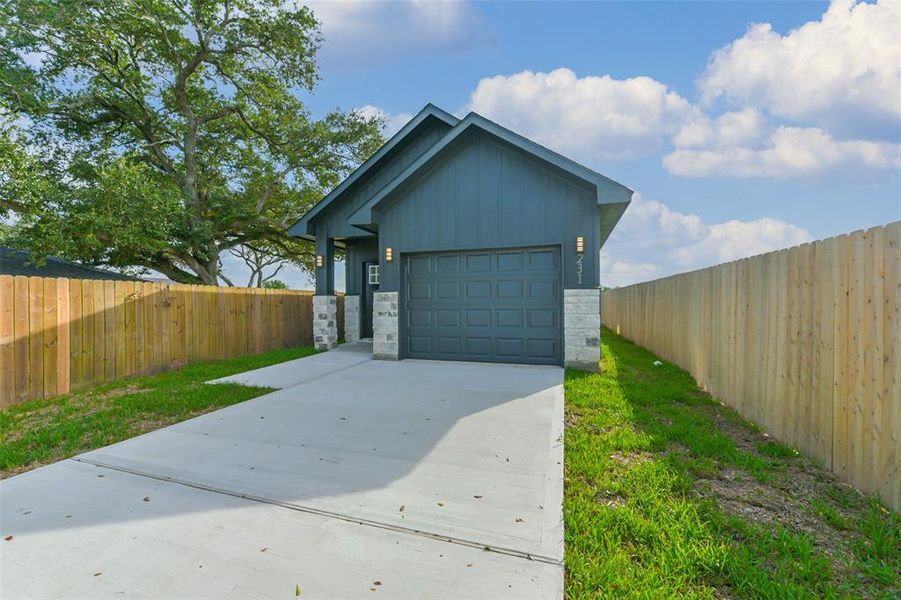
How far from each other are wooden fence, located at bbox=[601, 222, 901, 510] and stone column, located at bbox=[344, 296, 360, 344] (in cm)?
869

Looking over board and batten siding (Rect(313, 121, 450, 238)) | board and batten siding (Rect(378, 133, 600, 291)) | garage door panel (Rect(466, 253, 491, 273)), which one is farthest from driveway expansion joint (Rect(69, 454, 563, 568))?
board and batten siding (Rect(313, 121, 450, 238))

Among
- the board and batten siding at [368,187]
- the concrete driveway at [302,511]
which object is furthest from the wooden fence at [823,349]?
the board and batten siding at [368,187]

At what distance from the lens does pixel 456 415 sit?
4.65 m

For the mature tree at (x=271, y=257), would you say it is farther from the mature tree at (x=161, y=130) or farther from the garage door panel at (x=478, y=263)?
the garage door panel at (x=478, y=263)

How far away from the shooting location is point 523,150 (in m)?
7.51

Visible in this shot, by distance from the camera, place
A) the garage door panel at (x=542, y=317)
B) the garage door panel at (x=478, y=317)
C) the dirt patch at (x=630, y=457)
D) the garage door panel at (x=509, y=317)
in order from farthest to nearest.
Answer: the garage door panel at (x=478, y=317)
the garage door panel at (x=509, y=317)
the garage door panel at (x=542, y=317)
the dirt patch at (x=630, y=457)

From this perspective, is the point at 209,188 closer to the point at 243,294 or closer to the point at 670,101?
the point at 243,294

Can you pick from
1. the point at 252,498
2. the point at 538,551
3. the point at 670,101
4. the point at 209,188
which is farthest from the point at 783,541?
the point at 209,188

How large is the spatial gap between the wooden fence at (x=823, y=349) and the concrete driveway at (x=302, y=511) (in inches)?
84.7

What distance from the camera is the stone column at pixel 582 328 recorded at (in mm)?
7277

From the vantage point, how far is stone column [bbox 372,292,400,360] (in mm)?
8594

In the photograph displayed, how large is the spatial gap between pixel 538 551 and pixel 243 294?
32.5 feet

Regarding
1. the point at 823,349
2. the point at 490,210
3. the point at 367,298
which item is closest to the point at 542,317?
the point at 490,210

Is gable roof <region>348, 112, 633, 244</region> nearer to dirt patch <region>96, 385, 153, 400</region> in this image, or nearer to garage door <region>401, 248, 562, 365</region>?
garage door <region>401, 248, 562, 365</region>
